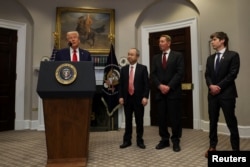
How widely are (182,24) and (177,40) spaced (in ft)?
1.18

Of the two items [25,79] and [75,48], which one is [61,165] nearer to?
[75,48]

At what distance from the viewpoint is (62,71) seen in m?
2.33

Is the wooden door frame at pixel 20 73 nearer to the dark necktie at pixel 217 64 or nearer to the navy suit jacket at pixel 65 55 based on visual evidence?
the navy suit jacket at pixel 65 55

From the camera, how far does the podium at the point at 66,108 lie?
2.31 metres

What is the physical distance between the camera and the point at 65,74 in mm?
2322

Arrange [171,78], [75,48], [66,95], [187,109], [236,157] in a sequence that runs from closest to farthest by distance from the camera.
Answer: [236,157], [66,95], [75,48], [171,78], [187,109]

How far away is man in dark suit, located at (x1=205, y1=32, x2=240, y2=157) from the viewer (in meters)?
2.67

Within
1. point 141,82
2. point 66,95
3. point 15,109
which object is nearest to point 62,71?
point 66,95

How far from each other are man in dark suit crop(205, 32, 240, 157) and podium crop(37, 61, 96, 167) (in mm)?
1434

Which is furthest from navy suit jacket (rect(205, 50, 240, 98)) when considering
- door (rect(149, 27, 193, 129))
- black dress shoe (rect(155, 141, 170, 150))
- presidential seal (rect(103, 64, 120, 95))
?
presidential seal (rect(103, 64, 120, 95))

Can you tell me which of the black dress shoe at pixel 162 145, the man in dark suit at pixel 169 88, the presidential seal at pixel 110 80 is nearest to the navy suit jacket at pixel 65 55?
the man in dark suit at pixel 169 88

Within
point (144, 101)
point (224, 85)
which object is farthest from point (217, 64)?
point (144, 101)

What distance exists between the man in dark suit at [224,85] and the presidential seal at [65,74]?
1.57 m

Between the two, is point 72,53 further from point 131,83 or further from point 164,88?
point 164,88
